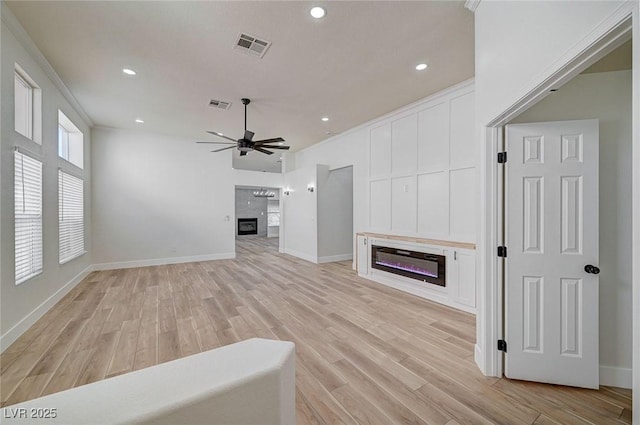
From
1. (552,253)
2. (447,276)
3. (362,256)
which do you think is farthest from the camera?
(362,256)

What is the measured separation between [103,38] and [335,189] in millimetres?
5446

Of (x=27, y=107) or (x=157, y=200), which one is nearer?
(x=27, y=107)

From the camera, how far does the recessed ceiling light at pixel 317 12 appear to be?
2503 mm

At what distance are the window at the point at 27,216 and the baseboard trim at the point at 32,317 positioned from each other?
1.54 ft

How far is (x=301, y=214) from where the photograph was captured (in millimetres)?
7777

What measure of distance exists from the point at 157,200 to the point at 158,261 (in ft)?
5.26

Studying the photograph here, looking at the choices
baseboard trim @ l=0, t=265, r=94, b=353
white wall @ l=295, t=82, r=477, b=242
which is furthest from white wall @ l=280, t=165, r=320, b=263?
baseboard trim @ l=0, t=265, r=94, b=353

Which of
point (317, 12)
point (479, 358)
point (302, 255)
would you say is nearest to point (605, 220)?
point (479, 358)

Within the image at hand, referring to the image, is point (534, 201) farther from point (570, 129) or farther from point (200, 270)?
point (200, 270)

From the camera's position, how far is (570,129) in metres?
2.09

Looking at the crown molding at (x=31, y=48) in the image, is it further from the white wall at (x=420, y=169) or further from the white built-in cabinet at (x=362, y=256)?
the white built-in cabinet at (x=362, y=256)

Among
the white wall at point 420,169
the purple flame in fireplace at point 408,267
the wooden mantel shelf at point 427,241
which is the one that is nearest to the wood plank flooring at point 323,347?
the purple flame in fireplace at point 408,267

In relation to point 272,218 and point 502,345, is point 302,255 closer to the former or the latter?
point 502,345

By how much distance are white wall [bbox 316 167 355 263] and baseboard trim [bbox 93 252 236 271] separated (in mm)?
2882
